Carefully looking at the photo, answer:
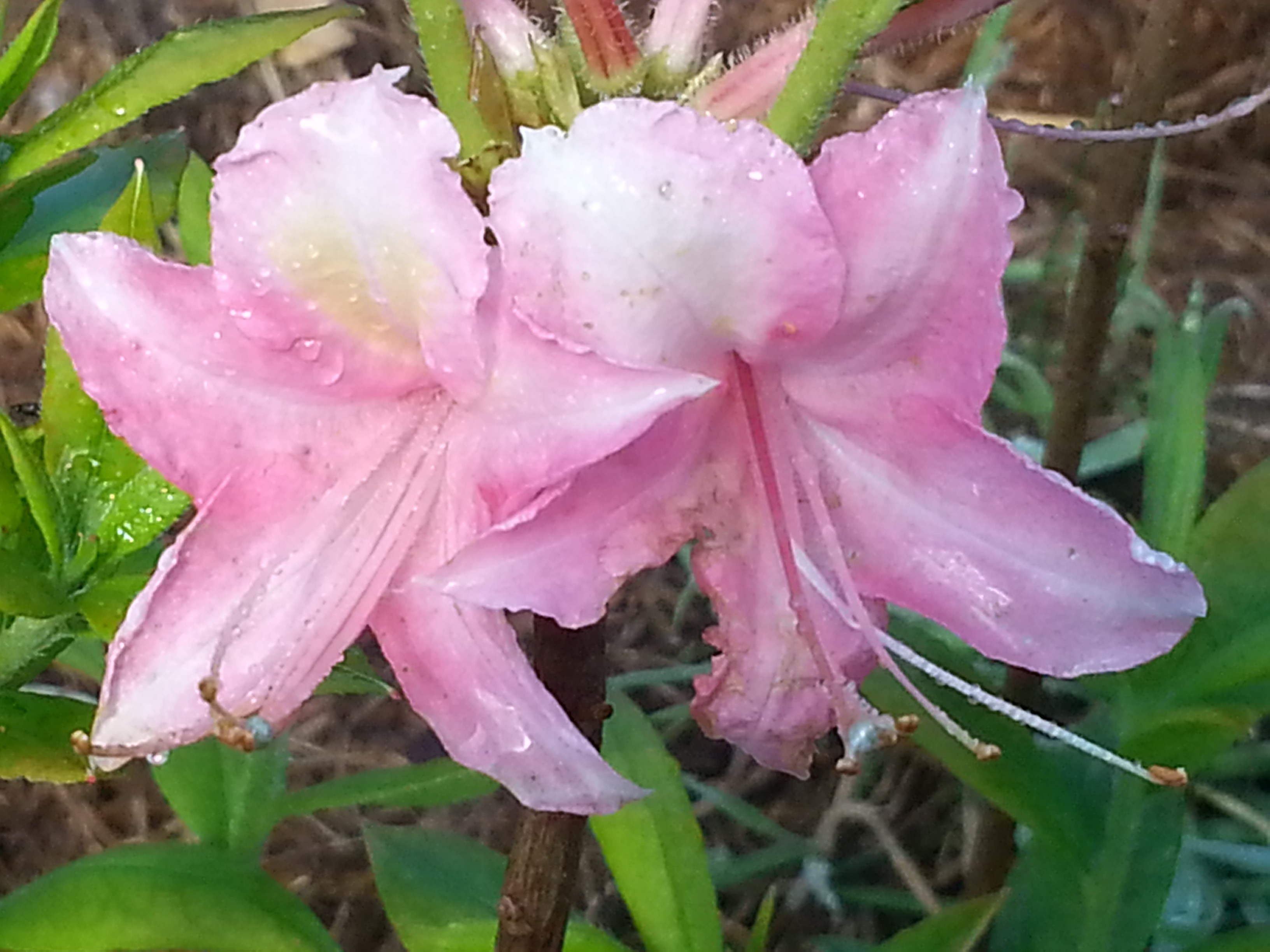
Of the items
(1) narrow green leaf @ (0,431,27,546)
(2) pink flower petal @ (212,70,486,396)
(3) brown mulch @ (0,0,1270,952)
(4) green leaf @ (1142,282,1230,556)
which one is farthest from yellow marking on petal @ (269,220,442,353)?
(3) brown mulch @ (0,0,1270,952)

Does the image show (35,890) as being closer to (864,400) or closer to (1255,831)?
(864,400)

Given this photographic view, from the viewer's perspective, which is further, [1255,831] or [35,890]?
[1255,831]

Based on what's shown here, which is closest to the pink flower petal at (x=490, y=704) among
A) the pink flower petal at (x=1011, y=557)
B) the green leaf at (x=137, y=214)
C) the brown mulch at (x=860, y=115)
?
the pink flower petal at (x=1011, y=557)

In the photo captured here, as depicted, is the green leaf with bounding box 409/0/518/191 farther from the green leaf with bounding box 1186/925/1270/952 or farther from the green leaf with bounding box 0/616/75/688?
the green leaf with bounding box 1186/925/1270/952

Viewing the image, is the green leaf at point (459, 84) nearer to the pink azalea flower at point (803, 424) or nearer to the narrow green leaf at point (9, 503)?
the pink azalea flower at point (803, 424)

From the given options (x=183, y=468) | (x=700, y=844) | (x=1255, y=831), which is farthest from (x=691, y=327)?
(x=1255, y=831)

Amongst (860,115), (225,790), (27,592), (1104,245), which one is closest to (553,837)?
(27,592)
